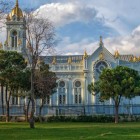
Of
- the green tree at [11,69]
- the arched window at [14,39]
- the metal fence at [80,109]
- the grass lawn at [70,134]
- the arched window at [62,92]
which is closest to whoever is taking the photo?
the grass lawn at [70,134]

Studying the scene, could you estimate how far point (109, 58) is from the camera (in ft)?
312

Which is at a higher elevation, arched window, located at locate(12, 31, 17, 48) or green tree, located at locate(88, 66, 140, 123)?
arched window, located at locate(12, 31, 17, 48)

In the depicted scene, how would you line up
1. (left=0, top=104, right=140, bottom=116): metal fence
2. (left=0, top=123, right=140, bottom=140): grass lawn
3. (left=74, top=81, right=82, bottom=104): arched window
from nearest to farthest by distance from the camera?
(left=0, top=123, right=140, bottom=140): grass lawn < (left=0, top=104, right=140, bottom=116): metal fence < (left=74, top=81, right=82, bottom=104): arched window

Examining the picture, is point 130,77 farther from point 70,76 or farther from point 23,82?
point 70,76

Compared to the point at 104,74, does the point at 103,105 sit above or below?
below

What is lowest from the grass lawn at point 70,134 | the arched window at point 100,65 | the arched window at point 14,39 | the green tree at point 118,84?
the grass lawn at point 70,134

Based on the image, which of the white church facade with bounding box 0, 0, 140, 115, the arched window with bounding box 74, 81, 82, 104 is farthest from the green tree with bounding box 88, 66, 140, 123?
the arched window with bounding box 74, 81, 82, 104

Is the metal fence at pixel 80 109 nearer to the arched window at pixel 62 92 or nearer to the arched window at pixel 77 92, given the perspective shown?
the arched window at pixel 77 92

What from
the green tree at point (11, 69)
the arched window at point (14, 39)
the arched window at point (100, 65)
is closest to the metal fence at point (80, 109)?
the arched window at point (100, 65)

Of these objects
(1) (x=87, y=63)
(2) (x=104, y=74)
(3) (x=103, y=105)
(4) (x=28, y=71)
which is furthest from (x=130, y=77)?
(1) (x=87, y=63)

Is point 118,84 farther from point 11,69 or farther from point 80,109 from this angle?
point 80,109

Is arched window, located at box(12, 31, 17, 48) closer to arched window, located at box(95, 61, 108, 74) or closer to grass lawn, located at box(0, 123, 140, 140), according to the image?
arched window, located at box(95, 61, 108, 74)

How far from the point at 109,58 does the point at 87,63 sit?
599cm

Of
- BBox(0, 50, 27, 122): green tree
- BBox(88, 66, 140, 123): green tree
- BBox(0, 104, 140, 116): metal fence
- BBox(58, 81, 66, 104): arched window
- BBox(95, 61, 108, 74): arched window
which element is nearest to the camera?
BBox(0, 50, 27, 122): green tree
